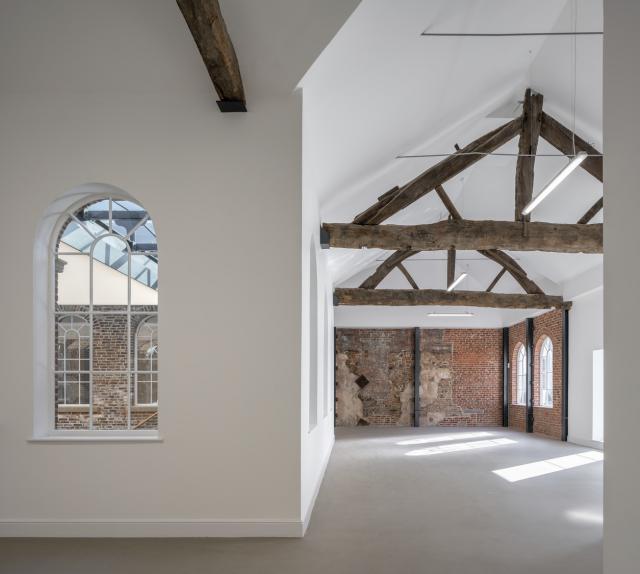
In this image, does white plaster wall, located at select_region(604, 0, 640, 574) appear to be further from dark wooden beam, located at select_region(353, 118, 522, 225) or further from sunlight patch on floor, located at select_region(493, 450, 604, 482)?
sunlight patch on floor, located at select_region(493, 450, 604, 482)

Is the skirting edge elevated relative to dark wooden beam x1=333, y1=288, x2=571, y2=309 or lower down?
lower down

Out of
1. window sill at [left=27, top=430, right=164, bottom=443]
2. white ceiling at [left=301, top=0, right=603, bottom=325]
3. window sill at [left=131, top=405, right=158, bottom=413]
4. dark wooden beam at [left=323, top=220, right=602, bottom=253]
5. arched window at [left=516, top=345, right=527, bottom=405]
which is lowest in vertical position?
arched window at [left=516, top=345, right=527, bottom=405]

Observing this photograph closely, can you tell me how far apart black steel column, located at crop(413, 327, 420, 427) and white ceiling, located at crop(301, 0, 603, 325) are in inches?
232

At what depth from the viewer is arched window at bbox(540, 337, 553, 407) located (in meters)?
13.9

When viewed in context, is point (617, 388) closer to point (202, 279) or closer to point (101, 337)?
point (202, 279)

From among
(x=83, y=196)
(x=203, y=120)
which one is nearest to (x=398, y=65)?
(x=203, y=120)

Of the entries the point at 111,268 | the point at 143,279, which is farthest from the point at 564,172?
the point at 111,268

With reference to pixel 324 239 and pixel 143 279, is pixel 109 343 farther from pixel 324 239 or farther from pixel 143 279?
pixel 324 239

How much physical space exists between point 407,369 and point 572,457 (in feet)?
21.3

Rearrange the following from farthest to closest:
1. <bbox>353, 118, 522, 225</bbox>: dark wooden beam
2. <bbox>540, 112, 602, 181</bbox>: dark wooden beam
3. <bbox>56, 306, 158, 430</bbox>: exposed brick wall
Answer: <bbox>540, 112, 602, 181</bbox>: dark wooden beam < <bbox>353, 118, 522, 225</bbox>: dark wooden beam < <bbox>56, 306, 158, 430</bbox>: exposed brick wall

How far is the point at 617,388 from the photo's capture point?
6.63 feet

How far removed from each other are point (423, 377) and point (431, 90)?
11.0m

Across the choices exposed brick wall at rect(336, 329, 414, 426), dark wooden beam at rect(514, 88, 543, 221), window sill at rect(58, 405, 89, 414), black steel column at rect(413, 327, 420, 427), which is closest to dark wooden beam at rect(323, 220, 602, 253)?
dark wooden beam at rect(514, 88, 543, 221)

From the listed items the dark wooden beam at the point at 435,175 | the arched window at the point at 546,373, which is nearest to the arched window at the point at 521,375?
the arched window at the point at 546,373
